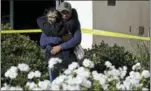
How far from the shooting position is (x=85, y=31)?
11.2m

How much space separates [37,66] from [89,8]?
420 cm

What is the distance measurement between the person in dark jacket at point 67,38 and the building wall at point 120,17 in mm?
4801

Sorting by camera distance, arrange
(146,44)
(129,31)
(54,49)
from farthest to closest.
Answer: (129,31)
(146,44)
(54,49)

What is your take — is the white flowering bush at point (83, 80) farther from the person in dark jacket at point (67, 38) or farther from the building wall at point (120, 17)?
the building wall at point (120, 17)

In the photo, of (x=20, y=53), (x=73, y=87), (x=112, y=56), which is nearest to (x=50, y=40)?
(x=112, y=56)

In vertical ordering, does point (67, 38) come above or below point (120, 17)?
above

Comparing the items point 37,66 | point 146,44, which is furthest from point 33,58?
point 146,44

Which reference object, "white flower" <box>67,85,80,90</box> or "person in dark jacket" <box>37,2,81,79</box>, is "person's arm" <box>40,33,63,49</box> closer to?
"person in dark jacket" <box>37,2,81,79</box>

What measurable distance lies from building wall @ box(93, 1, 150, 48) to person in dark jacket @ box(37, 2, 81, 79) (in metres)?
4.80

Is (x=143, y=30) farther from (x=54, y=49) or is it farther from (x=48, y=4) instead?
(x=54, y=49)

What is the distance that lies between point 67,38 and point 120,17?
611 cm

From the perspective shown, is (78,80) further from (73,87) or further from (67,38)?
(67,38)

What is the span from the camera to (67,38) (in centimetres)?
742

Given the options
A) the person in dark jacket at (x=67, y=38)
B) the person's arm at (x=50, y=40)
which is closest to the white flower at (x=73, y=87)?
the person in dark jacket at (x=67, y=38)
